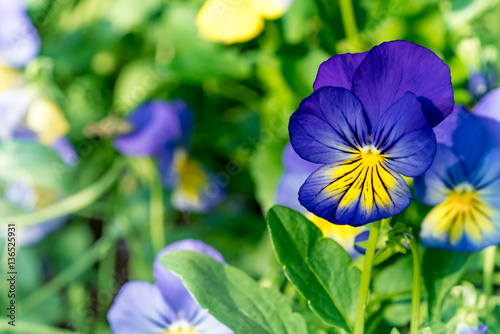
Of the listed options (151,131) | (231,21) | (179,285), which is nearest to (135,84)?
(151,131)

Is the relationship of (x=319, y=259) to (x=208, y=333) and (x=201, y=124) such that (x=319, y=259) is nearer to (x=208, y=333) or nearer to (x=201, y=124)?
(x=208, y=333)

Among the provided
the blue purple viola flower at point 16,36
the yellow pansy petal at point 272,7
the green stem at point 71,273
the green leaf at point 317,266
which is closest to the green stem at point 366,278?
the green leaf at point 317,266

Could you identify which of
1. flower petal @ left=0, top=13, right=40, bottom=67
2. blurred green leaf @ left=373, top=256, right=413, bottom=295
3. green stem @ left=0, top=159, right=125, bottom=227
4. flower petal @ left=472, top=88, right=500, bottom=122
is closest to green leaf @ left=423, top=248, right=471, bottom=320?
blurred green leaf @ left=373, top=256, right=413, bottom=295

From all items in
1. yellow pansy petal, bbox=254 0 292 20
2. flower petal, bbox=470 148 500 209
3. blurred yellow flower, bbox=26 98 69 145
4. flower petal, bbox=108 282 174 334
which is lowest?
flower petal, bbox=108 282 174 334

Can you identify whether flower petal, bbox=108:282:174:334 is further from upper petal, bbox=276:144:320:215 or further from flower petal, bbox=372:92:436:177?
flower petal, bbox=372:92:436:177

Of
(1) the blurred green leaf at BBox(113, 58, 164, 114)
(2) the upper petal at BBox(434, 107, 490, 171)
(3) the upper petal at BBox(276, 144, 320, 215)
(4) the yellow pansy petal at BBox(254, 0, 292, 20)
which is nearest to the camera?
(2) the upper petal at BBox(434, 107, 490, 171)

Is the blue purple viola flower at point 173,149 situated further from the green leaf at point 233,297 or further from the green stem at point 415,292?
the green stem at point 415,292

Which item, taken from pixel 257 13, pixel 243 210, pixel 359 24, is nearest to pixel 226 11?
pixel 257 13
